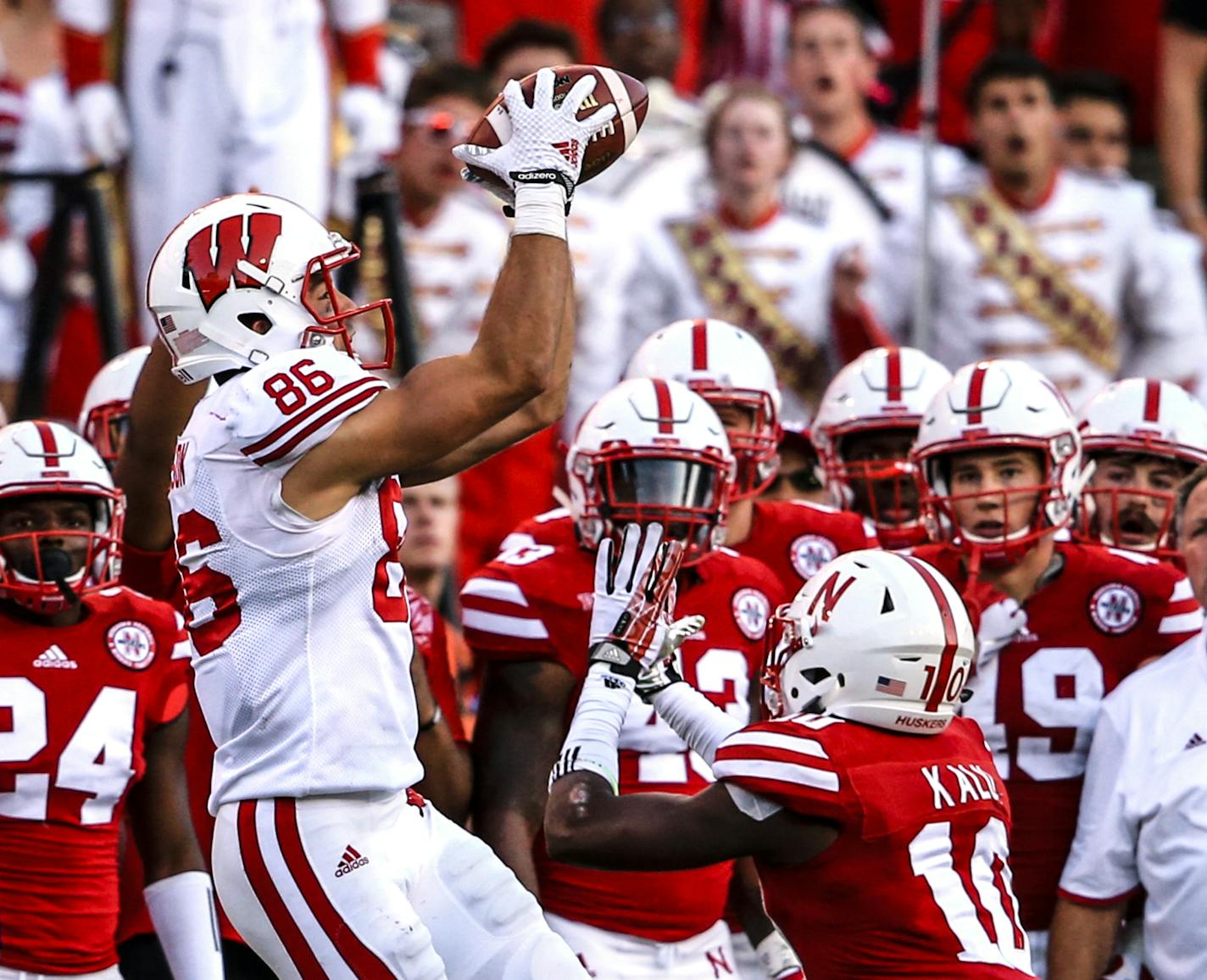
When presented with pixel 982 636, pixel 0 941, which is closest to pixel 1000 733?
pixel 982 636

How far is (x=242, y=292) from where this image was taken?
3.97 metres

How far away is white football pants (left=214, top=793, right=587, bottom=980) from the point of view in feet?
12.4

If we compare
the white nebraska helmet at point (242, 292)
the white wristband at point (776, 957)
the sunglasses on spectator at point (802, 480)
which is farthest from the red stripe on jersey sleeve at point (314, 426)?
the sunglasses on spectator at point (802, 480)

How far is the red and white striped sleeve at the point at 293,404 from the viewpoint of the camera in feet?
12.3

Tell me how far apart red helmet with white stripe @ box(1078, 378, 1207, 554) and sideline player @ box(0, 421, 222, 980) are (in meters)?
2.33

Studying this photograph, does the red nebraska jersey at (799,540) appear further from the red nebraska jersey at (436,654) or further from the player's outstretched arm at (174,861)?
the player's outstretched arm at (174,861)

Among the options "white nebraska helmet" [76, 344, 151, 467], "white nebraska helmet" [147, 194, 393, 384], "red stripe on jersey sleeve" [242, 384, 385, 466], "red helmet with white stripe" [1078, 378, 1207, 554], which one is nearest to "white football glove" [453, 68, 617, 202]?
"white nebraska helmet" [147, 194, 393, 384]

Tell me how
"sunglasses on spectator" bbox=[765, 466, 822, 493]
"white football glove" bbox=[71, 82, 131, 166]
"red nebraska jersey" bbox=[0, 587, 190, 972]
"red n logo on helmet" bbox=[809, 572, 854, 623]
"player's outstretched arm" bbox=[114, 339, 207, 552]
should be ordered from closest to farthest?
"red n logo on helmet" bbox=[809, 572, 854, 623], "player's outstretched arm" bbox=[114, 339, 207, 552], "red nebraska jersey" bbox=[0, 587, 190, 972], "sunglasses on spectator" bbox=[765, 466, 822, 493], "white football glove" bbox=[71, 82, 131, 166]

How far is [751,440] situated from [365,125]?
2.58m

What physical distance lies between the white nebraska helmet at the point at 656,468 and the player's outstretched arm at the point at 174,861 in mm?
1016

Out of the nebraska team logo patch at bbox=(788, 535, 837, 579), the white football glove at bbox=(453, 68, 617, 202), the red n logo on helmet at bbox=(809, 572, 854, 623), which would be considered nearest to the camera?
the white football glove at bbox=(453, 68, 617, 202)

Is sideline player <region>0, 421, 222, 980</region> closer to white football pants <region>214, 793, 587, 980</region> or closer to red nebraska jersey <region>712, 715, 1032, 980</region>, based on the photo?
white football pants <region>214, 793, 587, 980</region>

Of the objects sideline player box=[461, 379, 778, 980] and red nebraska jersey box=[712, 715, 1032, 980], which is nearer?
red nebraska jersey box=[712, 715, 1032, 980]

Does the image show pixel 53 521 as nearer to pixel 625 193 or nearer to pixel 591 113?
pixel 591 113
